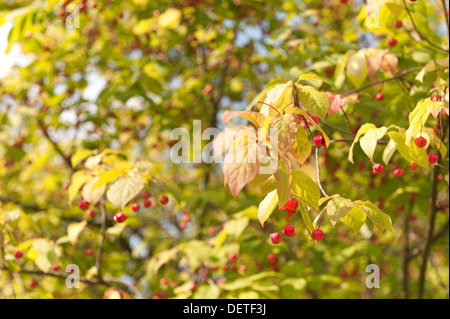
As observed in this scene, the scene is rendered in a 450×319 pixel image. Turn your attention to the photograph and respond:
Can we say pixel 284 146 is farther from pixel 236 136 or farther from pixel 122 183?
pixel 122 183

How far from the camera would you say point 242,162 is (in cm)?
148

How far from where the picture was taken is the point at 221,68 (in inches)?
244

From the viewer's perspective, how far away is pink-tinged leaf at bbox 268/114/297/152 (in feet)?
5.06

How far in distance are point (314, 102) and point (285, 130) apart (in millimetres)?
286

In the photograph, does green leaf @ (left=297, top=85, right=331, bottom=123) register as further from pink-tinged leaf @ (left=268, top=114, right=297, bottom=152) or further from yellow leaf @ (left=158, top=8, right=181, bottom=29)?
yellow leaf @ (left=158, top=8, right=181, bottom=29)

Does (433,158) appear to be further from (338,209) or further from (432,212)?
(338,209)

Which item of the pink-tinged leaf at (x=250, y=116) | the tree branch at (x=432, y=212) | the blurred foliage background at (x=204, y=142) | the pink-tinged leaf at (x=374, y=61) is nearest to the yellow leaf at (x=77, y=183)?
the blurred foliage background at (x=204, y=142)

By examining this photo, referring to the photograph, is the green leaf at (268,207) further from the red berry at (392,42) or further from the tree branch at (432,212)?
the red berry at (392,42)

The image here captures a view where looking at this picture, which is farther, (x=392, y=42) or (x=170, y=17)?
(x=170, y=17)

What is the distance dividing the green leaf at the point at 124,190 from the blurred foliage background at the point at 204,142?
0.22m

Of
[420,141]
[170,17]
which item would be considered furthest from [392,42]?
[170,17]

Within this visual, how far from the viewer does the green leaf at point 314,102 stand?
5.70 ft
